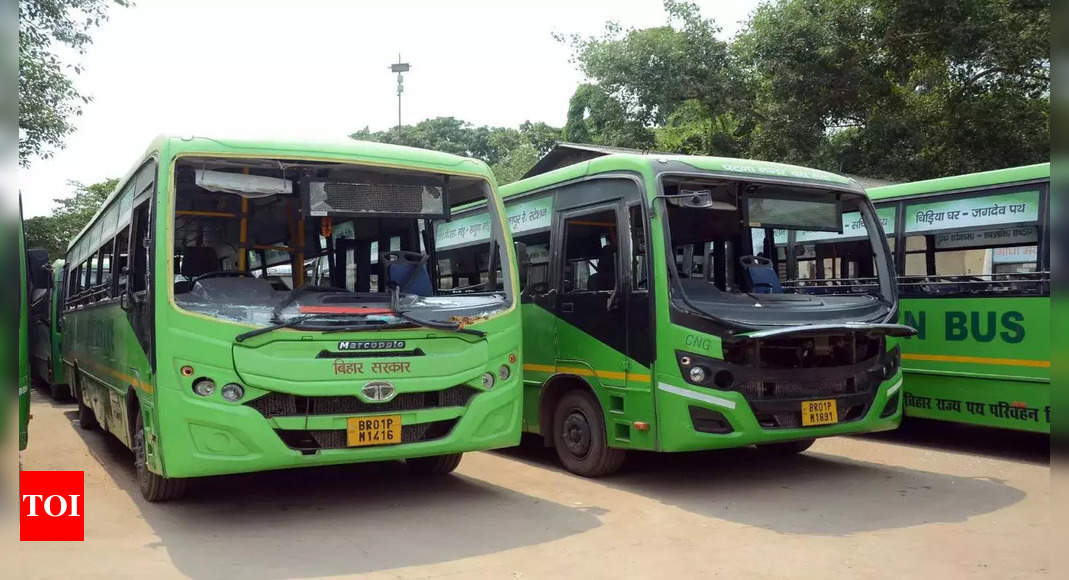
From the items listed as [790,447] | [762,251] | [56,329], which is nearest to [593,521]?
[790,447]

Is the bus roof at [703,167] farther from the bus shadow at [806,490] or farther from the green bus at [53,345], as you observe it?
the green bus at [53,345]

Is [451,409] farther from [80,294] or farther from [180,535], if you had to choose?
[80,294]

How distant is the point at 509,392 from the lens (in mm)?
6891

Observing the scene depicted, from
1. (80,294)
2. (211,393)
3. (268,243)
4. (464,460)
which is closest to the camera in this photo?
(211,393)

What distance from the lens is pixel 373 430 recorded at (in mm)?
6297

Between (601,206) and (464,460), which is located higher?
(601,206)

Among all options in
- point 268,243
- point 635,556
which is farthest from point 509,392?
point 268,243

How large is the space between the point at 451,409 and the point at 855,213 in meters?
4.31

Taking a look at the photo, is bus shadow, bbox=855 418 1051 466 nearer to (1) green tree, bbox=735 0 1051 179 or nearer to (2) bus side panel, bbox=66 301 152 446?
(2) bus side panel, bbox=66 301 152 446

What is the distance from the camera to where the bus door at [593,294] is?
768 cm

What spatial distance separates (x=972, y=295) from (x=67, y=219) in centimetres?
3828

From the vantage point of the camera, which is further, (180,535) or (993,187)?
(993,187)

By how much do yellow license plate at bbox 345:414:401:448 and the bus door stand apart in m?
2.09

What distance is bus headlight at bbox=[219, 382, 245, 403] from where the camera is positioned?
19.6 feet
